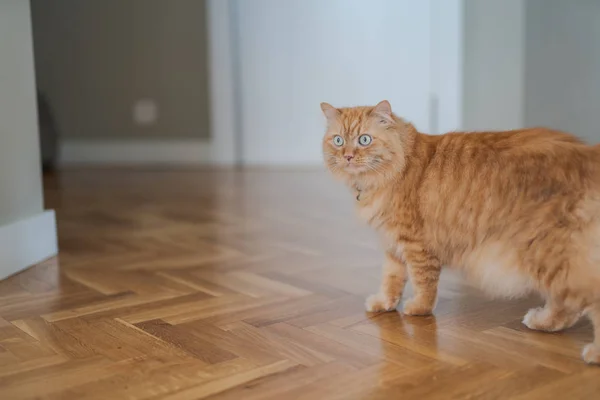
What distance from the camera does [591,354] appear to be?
1346mm

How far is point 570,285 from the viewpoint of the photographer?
1.34 m

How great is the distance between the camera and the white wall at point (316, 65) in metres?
4.52

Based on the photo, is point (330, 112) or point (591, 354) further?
point (330, 112)

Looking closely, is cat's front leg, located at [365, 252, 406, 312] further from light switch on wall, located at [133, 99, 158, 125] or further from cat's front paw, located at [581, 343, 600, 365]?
light switch on wall, located at [133, 99, 158, 125]

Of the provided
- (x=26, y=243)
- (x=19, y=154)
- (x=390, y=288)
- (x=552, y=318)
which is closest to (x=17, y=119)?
(x=19, y=154)

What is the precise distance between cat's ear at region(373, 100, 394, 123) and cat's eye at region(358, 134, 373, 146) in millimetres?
53

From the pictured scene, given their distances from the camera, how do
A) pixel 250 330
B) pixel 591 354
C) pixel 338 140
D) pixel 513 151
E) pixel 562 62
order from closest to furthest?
pixel 591 354 < pixel 513 151 < pixel 250 330 < pixel 338 140 < pixel 562 62

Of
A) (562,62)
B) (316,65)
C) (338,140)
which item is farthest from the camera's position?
(316,65)

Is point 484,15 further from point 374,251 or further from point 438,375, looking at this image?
point 438,375

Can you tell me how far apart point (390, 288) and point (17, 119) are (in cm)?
131

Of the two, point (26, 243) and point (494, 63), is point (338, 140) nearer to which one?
point (26, 243)

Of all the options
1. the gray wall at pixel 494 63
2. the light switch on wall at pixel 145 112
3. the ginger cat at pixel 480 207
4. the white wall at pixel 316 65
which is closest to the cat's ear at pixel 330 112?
the ginger cat at pixel 480 207

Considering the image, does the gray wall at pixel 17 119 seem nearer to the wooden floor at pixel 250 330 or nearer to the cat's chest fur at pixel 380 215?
the wooden floor at pixel 250 330

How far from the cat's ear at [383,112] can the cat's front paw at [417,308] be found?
0.44 metres
